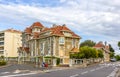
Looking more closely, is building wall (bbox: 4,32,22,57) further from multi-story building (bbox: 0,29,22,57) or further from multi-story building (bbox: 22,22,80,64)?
multi-story building (bbox: 22,22,80,64)

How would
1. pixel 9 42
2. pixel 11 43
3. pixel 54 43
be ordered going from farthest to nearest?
pixel 11 43 < pixel 9 42 < pixel 54 43

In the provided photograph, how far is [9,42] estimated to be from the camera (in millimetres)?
133375

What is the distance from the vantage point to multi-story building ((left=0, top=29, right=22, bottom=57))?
429ft

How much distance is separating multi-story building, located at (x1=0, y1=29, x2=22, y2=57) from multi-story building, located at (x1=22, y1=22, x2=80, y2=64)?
42587 mm

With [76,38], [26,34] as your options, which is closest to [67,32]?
[76,38]

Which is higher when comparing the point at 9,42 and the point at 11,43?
the point at 9,42

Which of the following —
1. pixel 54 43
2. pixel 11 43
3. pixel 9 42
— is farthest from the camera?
pixel 11 43

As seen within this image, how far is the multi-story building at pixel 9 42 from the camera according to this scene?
131m

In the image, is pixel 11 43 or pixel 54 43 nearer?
pixel 54 43

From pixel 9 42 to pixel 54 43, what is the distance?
60599 mm

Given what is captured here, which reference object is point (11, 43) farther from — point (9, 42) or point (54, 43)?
point (54, 43)

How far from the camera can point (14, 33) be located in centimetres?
13788

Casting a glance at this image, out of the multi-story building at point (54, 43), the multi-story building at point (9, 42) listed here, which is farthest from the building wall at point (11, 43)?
the multi-story building at point (54, 43)

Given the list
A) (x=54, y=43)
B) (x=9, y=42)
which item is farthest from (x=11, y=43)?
(x=54, y=43)
